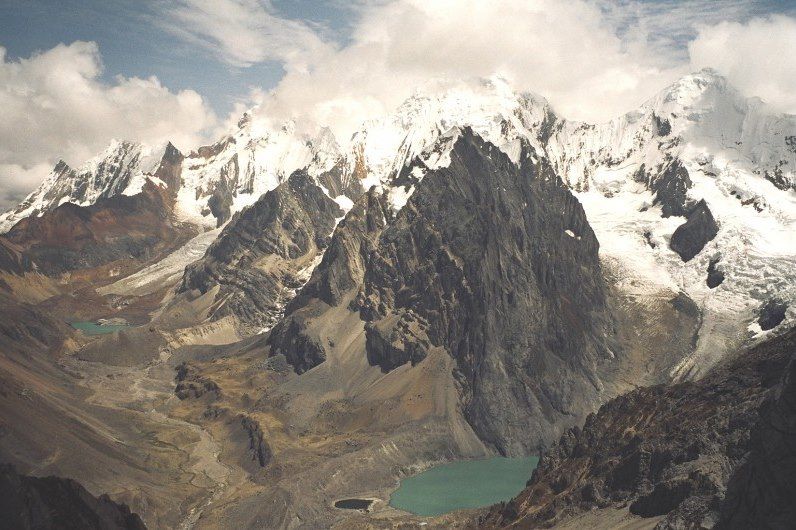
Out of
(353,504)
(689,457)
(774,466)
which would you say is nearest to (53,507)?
(774,466)

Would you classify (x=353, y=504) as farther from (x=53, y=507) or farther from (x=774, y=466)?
(x=774, y=466)

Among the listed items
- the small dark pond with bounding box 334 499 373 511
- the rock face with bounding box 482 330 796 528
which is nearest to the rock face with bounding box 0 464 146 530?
the rock face with bounding box 482 330 796 528

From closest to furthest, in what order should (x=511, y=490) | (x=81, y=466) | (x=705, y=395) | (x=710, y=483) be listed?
(x=710, y=483) → (x=705, y=395) → (x=81, y=466) → (x=511, y=490)

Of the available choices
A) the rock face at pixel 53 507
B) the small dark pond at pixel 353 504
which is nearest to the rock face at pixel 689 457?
the small dark pond at pixel 353 504

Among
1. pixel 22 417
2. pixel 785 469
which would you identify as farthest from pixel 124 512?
pixel 22 417

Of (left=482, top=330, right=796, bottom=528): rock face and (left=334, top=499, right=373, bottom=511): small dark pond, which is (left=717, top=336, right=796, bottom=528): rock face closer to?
(left=482, top=330, right=796, bottom=528): rock face

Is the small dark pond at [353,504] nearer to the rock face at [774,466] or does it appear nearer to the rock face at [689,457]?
the rock face at [689,457]

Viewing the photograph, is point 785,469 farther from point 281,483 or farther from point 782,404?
point 281,483
